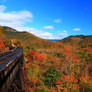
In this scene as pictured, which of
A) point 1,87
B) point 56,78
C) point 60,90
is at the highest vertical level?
point 1,87

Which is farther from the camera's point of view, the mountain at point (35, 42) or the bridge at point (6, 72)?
the mountain at point (35, 42)

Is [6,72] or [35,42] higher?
[35,42]

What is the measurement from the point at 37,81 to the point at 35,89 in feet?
11.7

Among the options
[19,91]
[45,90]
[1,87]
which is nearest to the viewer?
[1,87]

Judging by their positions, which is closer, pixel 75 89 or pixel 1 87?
pixel 1 87

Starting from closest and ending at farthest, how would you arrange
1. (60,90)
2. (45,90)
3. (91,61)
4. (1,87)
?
(1,87)
(45,90)
(60,90)
(91,61)

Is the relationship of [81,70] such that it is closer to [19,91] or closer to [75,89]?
[75,89]

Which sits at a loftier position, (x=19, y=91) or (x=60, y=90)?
(x=19, y=91)

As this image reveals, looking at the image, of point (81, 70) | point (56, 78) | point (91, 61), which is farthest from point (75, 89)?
point (91, 61)

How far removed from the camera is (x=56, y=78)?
2428 centimetres

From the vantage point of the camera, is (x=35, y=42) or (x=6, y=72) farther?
(x=35, y=42)

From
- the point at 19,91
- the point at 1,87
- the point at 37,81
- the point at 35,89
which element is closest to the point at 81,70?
the point at 37,81

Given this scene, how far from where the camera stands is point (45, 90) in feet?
67.7

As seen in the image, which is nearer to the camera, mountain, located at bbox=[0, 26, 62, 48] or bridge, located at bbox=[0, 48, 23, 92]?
bridge, located at bbox=[0, 48, 23, 92]
